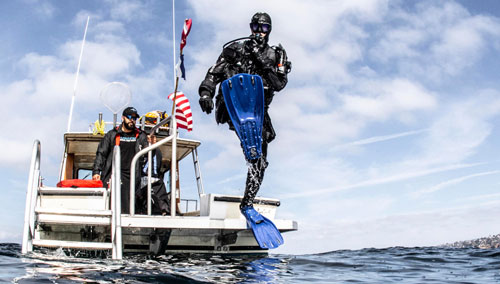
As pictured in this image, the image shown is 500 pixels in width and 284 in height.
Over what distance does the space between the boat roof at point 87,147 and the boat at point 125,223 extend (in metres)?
2.52

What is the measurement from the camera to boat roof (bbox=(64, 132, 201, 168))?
802 centimetres

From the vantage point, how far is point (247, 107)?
5266mm

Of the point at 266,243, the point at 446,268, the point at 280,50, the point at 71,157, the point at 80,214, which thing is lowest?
the point at 446,268

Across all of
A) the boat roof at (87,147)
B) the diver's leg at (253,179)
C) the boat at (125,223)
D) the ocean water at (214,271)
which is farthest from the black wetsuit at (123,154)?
the diver's leg at (253,179)

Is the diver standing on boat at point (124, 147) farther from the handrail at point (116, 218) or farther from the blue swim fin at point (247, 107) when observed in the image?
the blue swim fin at point (247, 107)

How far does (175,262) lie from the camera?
4910 mm

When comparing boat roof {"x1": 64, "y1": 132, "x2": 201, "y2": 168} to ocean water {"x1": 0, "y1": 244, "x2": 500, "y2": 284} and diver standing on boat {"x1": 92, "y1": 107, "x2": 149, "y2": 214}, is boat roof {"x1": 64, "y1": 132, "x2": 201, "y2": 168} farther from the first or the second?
ocean water {"x1": 0, "y1": 244, "x2": 500, "y2": 284}

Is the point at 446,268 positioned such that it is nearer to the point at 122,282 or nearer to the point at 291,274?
the point at 291,274

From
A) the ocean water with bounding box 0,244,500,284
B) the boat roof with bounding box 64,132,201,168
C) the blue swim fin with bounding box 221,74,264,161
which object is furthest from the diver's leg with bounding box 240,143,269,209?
the boat roof with bounding box 64,132,201,168

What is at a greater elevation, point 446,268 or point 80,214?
point 80,214

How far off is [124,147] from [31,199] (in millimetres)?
1951

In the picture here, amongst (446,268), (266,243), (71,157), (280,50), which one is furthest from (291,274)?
(71,157)

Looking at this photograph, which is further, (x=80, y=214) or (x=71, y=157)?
(x=71, y=157)

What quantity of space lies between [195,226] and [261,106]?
1519 millimetres
